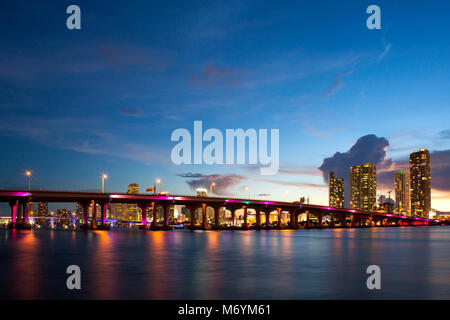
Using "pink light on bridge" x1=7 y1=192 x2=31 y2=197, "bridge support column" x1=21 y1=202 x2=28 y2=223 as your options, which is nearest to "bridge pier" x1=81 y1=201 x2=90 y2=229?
"bridge support column" x1=21 y1=202 x2=28 y2=223

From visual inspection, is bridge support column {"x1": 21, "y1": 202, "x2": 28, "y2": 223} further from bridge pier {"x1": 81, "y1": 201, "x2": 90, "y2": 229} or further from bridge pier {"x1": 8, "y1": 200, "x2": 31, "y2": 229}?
bridge pier {"x1": 81, "y1": 201, "x2": 90, "y2": 229}

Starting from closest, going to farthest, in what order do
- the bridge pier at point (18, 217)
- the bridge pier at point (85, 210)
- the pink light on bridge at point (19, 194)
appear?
1. the pink light on bridge at point (19, 194)
2. the bridge pier at point (18, 217)
3. the bridge pier at point (85, 210)

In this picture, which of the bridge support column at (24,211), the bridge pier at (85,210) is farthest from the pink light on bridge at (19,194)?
the bridge pier at (85,210)

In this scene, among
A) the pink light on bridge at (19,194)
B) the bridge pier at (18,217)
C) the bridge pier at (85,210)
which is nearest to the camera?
the pink light on bridge at (19,194)

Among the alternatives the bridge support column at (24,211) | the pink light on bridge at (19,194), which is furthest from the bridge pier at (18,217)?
the pink light on bridge at (19,194)

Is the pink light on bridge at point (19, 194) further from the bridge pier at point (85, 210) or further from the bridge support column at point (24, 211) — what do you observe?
the bridge pier at point (85, 210)

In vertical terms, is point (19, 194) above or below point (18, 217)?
above

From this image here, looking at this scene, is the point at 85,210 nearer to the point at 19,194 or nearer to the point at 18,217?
the point at 18,217

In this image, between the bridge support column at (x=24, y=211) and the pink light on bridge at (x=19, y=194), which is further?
the bridge support column at (x=24, y=211)

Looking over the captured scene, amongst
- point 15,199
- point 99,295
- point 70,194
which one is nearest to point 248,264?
point 99,295

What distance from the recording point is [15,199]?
5827 inches

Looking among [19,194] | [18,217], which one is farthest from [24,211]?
[19,194]

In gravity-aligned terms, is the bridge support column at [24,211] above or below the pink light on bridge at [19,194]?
below
